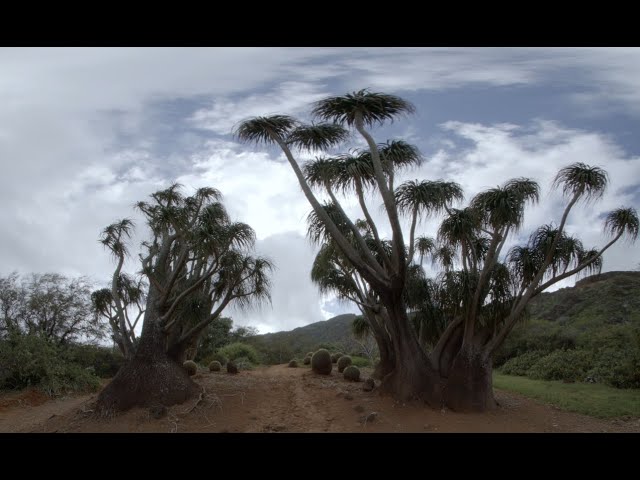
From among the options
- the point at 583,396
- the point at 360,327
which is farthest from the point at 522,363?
the point at 360,327

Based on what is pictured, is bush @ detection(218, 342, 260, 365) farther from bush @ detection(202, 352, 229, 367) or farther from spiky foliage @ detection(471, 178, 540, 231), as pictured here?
spiky foliage @ detection(471, 178, 540, 231)

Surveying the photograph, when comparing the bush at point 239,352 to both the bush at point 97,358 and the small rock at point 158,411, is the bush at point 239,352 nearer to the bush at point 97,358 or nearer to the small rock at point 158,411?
the bush at point 97,358

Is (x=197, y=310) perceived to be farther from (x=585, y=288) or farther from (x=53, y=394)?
(x=585, y=288)

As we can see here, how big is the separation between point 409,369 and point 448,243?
339cm

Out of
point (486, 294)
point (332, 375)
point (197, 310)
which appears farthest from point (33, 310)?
point (486, 294)

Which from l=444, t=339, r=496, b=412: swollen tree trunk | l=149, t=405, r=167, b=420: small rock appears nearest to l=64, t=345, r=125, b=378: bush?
l=149, t=405, r=167, b=420: small rock

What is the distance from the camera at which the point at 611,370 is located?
52.4 feet

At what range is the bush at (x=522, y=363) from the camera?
2094cm

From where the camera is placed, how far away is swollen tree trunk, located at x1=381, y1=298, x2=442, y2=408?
1053 cm

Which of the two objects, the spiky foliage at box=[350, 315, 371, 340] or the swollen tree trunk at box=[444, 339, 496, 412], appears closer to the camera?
the swollen tree trunk at box=[444, 339, 496, 412]

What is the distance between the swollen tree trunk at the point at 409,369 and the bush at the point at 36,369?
12727 millimetres

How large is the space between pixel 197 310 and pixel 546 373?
14.8 m

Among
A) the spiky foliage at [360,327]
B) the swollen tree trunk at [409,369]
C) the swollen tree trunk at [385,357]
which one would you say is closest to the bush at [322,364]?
the spiky foliage at [360,327]

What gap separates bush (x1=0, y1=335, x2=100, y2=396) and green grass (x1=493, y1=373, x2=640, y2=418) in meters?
16.3
